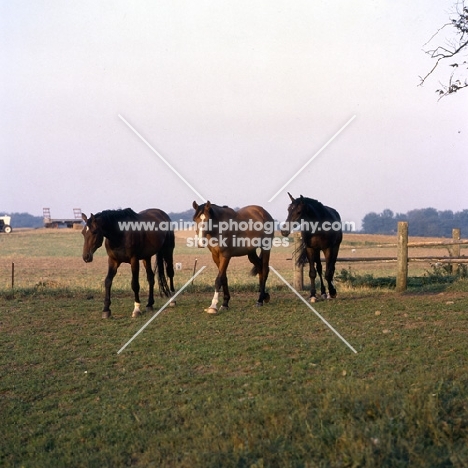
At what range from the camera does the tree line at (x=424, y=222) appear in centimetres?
7550

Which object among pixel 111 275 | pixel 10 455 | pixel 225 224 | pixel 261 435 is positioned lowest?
pixel 10 455

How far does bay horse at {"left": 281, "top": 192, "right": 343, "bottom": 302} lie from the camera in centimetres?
1199

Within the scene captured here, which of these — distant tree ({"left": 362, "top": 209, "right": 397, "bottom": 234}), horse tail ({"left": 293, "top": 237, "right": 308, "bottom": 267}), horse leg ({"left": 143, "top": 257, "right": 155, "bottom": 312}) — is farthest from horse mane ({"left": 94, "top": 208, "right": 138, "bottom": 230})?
distant tree ({"left": 362, "top": 209, "right": 397, "bottom": 234})

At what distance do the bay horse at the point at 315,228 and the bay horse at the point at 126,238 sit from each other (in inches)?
105

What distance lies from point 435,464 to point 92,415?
3.56 m

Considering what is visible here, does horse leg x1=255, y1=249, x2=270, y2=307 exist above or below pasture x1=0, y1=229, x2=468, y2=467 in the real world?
above

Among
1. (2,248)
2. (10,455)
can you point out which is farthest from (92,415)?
(2,248)

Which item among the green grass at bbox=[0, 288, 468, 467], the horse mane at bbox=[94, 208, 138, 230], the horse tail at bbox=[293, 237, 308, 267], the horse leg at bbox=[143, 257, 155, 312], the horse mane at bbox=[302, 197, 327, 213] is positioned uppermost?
the horse mane at bbox=[302, 197, 327, 213]

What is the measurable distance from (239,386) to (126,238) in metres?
5.11

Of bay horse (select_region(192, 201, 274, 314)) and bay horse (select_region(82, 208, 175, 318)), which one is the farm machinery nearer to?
bay horse (select_region(82, 208, 175, 318))

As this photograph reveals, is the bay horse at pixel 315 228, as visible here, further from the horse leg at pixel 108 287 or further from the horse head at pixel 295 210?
the horse leg at pixel 108 287

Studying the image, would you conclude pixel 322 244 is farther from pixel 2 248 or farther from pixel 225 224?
pixel 2 248

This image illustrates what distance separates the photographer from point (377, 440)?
475 centimetres

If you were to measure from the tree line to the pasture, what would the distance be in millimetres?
61049
